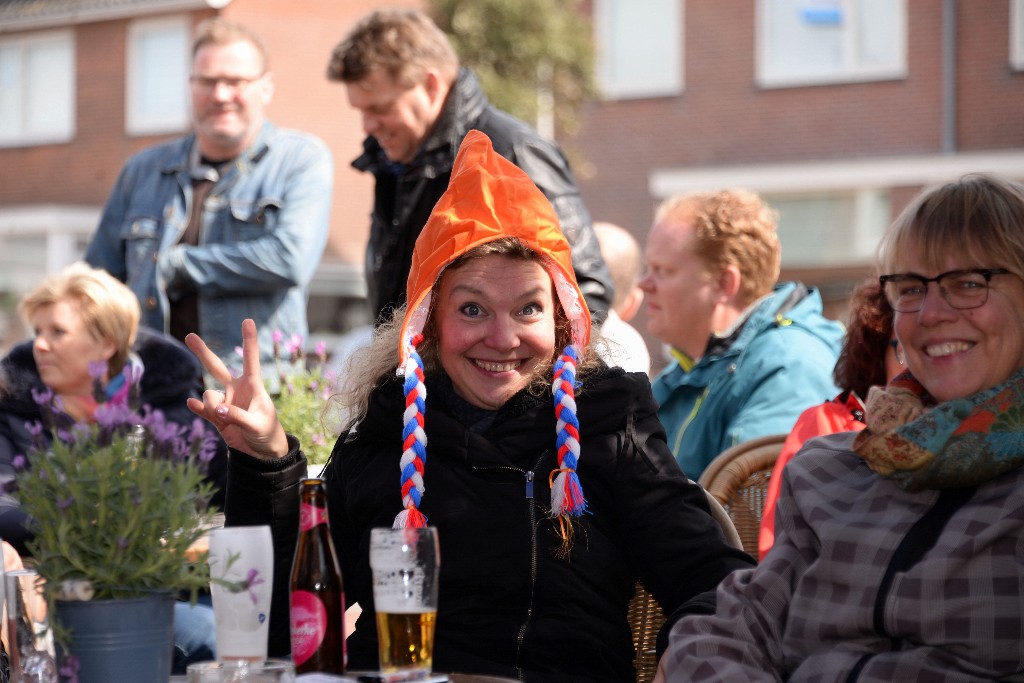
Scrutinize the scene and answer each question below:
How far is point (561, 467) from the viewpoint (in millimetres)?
2857

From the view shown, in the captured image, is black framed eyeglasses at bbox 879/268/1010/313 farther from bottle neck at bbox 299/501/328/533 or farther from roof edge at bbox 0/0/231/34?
roof edge at bbox 0/0/231/34

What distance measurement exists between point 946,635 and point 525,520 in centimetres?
89

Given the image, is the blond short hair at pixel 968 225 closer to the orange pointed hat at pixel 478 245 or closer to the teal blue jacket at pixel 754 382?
the orange pointed hat at pixel 478 245

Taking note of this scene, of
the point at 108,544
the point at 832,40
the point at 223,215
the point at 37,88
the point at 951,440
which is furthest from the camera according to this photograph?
the point at 37,88

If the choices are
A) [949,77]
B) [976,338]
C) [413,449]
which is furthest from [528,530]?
[949,77]

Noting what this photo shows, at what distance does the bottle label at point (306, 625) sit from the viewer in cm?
219

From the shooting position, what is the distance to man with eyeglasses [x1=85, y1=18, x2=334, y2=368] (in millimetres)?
5539

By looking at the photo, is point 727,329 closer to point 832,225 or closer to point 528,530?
point 528,530

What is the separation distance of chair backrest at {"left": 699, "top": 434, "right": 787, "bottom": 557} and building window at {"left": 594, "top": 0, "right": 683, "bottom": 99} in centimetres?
1582

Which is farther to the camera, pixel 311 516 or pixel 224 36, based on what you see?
pixel 224 36

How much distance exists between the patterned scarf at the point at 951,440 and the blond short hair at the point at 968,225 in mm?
254

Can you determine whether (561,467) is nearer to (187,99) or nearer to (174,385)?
(174,385)

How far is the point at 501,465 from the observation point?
2.91 m

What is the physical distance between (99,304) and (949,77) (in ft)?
50.3
